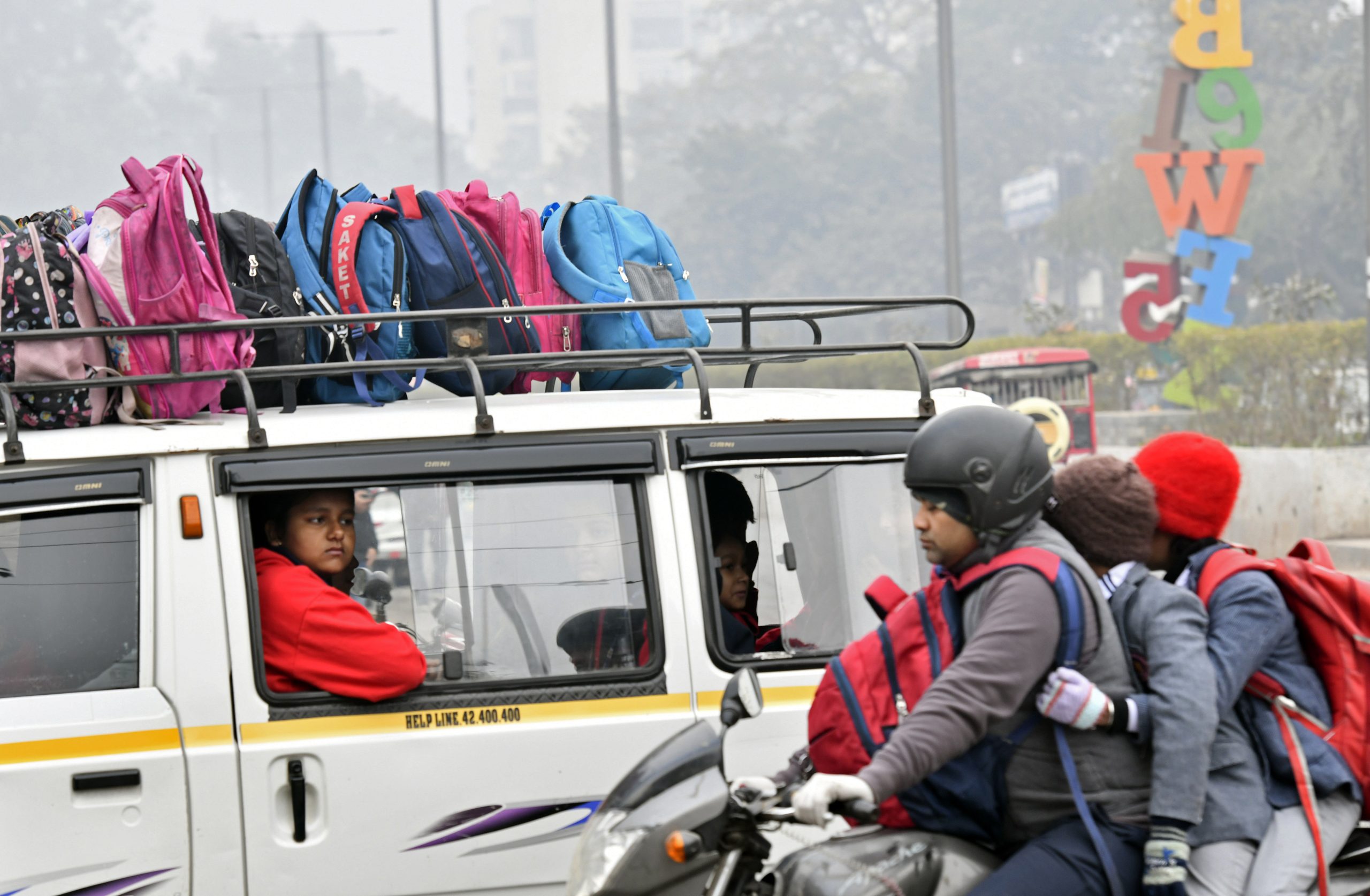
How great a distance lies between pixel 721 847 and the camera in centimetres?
277

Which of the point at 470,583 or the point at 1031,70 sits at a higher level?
the point at 1031,70

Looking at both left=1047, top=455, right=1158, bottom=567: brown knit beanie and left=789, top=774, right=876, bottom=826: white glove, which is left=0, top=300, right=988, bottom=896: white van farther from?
left=789, top=774, right=876, bottom=826: white glove

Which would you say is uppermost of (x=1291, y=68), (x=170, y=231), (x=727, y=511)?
(x=1291, y=68)

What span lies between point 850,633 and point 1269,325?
61.8ft

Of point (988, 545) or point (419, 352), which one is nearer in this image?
point (988, 545)

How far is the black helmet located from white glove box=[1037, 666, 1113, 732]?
0.31 meters

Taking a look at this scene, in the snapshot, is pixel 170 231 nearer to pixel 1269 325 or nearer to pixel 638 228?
pixel 638 228

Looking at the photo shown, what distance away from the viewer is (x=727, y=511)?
4.33 meters

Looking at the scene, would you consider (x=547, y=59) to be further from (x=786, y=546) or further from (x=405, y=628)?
(x=405, y=628)

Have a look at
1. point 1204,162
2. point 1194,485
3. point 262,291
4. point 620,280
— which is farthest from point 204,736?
point 1204,162

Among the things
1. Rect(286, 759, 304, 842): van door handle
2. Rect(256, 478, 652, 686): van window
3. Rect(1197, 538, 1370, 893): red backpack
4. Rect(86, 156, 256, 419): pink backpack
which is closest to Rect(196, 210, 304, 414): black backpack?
Rect(86, 156, 256, 419): pink backpack

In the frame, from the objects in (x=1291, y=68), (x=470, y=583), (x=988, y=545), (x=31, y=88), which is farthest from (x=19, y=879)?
(x=31, y=88)

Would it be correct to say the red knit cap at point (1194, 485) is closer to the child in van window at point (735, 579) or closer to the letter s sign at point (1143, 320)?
the child in van window at point (735, 579)

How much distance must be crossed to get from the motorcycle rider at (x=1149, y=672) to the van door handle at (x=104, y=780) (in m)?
2.16
